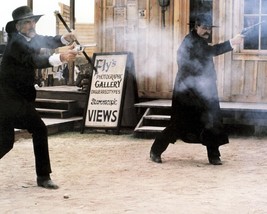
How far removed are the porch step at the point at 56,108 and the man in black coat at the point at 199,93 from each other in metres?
5.02

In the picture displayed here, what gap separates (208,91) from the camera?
8.25 metres

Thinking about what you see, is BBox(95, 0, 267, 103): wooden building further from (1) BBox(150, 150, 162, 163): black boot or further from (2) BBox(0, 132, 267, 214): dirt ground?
(1) BBox(150, 150, 162, 163): black boot

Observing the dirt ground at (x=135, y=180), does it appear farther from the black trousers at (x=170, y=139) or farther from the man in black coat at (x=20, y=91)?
the man in black coat at (x=20, y=91)

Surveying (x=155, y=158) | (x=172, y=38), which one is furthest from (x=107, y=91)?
(x=155, y=158)

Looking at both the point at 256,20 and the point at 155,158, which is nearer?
the point at 155,158

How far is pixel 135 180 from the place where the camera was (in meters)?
7.34

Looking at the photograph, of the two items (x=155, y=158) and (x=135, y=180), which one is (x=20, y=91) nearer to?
(x=135, y=180)

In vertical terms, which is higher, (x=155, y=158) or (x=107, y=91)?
(x=107, y=91)

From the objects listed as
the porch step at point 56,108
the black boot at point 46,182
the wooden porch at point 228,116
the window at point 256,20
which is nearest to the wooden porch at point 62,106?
the porch step at point 56,108

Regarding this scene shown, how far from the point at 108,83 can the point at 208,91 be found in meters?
4.31

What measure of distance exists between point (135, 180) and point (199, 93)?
1675 millimetres

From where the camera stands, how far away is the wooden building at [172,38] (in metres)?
11.9

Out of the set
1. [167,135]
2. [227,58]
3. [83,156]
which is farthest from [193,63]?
[227,58]

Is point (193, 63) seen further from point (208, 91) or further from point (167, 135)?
point (167, 135)
